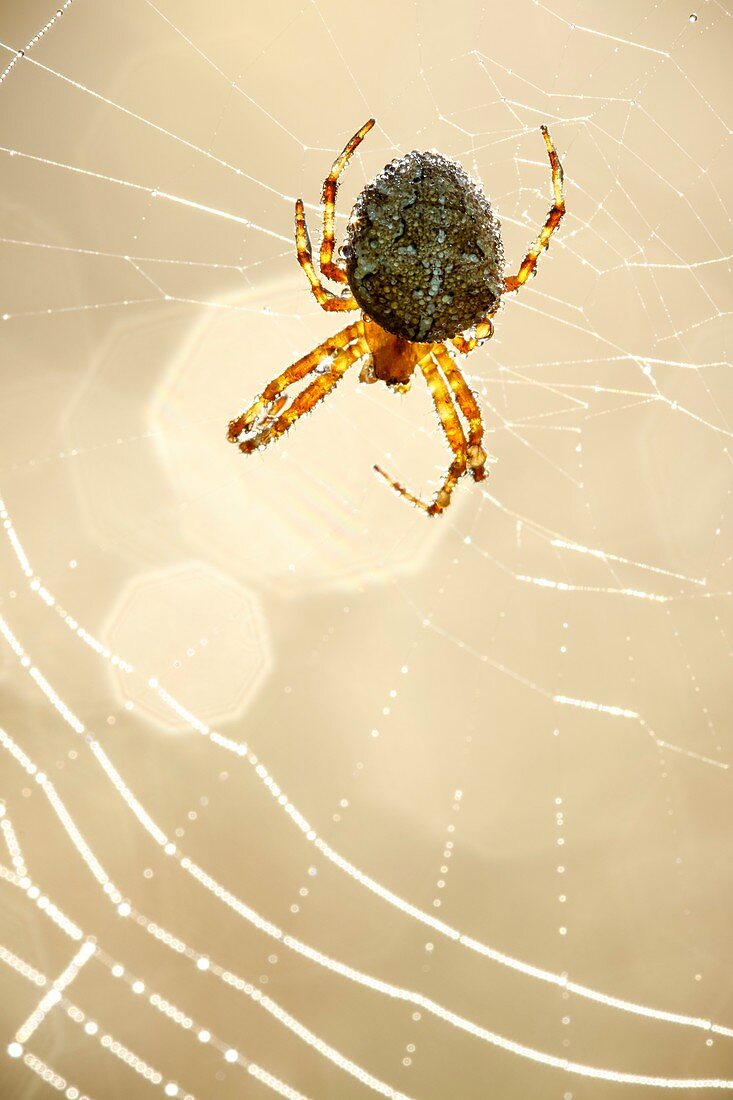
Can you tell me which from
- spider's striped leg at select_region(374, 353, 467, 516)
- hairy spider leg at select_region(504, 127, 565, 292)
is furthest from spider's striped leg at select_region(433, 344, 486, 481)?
hairy spider leg at select_region(504, 127, 565, 292)

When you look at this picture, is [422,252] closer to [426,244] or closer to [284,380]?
[426,244]

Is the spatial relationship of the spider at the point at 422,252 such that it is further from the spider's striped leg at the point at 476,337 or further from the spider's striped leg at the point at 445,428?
the spider's striped leg at the point at 445,428

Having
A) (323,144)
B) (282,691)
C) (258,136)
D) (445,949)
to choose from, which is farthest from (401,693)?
(323,144)

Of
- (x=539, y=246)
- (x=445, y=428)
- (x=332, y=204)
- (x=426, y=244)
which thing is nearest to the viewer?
(x=426, y=244)

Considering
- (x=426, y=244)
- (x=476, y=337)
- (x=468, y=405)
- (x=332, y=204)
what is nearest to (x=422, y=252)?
(x=426, y=244)

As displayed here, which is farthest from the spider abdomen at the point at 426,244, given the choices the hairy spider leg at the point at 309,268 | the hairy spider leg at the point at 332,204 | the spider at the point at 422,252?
the hairy spider leg at the point at 309,268

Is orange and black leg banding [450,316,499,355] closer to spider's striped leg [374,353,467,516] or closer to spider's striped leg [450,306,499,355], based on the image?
spider's striped leg [450,306,499,355]

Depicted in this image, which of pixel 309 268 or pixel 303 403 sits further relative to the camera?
pixel 303 403
